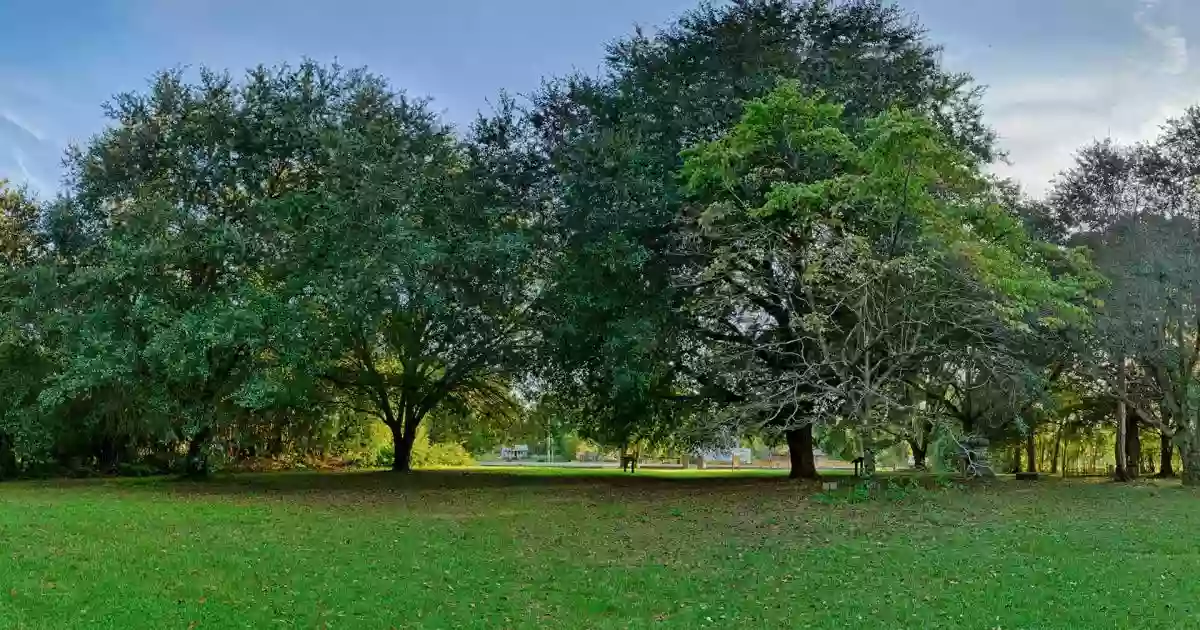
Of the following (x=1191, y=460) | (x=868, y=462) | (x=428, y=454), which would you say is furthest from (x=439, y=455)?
(x=1191, y=460)

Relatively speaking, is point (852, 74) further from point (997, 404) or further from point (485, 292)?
point (997, 404)

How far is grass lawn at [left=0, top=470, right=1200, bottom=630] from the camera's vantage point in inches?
301

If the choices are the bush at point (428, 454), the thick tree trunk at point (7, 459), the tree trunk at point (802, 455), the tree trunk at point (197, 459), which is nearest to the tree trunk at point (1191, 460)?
the tree trunk at point (802, 455)

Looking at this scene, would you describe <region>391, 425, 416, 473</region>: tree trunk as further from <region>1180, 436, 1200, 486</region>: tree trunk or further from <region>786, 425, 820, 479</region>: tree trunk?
<region>1180, 436, 1200, 486</region>: tree trunk

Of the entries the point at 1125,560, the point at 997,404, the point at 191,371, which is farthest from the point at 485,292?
the point at 997,404

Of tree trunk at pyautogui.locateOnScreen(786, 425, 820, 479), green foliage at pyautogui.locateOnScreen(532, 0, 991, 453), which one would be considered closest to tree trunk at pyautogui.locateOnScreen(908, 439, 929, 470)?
tree trunk at pyautogui.locateOnScreen(786, 425, 820, 479)

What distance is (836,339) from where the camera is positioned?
800 inches

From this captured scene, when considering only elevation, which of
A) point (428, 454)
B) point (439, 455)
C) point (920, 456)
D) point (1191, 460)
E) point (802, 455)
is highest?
point (1191, 460)

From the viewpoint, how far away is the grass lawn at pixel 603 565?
7.65 meters

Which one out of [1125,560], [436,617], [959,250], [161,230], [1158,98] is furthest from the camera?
[1158,98]

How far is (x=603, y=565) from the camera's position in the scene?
10094 mm

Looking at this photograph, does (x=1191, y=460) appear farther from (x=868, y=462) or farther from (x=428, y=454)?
(x=428, y=454)

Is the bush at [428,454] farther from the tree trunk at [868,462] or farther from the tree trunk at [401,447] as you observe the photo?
the tree trunk at [868,462]

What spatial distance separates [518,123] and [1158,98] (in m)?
18.4
